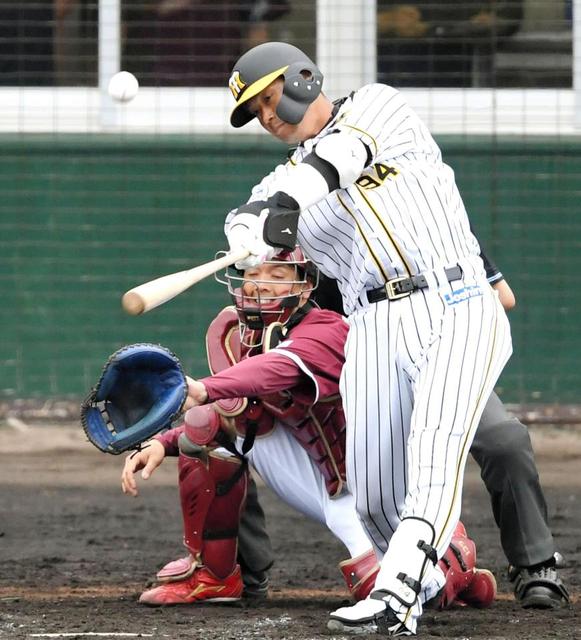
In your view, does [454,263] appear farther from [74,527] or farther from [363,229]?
[74,527]

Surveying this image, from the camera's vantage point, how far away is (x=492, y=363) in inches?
142

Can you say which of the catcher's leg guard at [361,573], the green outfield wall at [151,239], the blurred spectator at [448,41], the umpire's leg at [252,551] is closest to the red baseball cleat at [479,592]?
the catcher's leg guard at [361,573]

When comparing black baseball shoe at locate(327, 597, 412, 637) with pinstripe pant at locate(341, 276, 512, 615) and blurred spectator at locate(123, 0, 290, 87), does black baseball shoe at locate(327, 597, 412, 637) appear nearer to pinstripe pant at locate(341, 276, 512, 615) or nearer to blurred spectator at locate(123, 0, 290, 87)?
pinstripe pant at locate(341, 276, 512, 615)

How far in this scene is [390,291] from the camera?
11.9 feet

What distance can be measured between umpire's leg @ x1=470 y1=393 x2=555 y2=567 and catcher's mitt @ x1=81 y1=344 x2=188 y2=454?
0.89 m

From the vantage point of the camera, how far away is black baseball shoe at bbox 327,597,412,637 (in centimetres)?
337

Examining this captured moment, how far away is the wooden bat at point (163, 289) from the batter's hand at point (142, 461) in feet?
1.92

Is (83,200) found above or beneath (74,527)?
above

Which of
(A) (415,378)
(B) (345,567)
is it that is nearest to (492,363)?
(A) (415,378)

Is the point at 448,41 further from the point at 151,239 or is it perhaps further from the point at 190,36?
the point at 151,239

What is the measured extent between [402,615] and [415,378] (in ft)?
1.90

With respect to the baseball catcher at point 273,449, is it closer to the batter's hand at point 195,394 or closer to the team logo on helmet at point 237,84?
the batter's hand at point 195,394

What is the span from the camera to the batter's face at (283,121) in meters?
3.69

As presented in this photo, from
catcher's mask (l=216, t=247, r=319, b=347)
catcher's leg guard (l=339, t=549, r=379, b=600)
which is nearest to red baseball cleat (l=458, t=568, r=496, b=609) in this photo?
catcher's leg guard (l=339, t=549, r=379, b=600)
